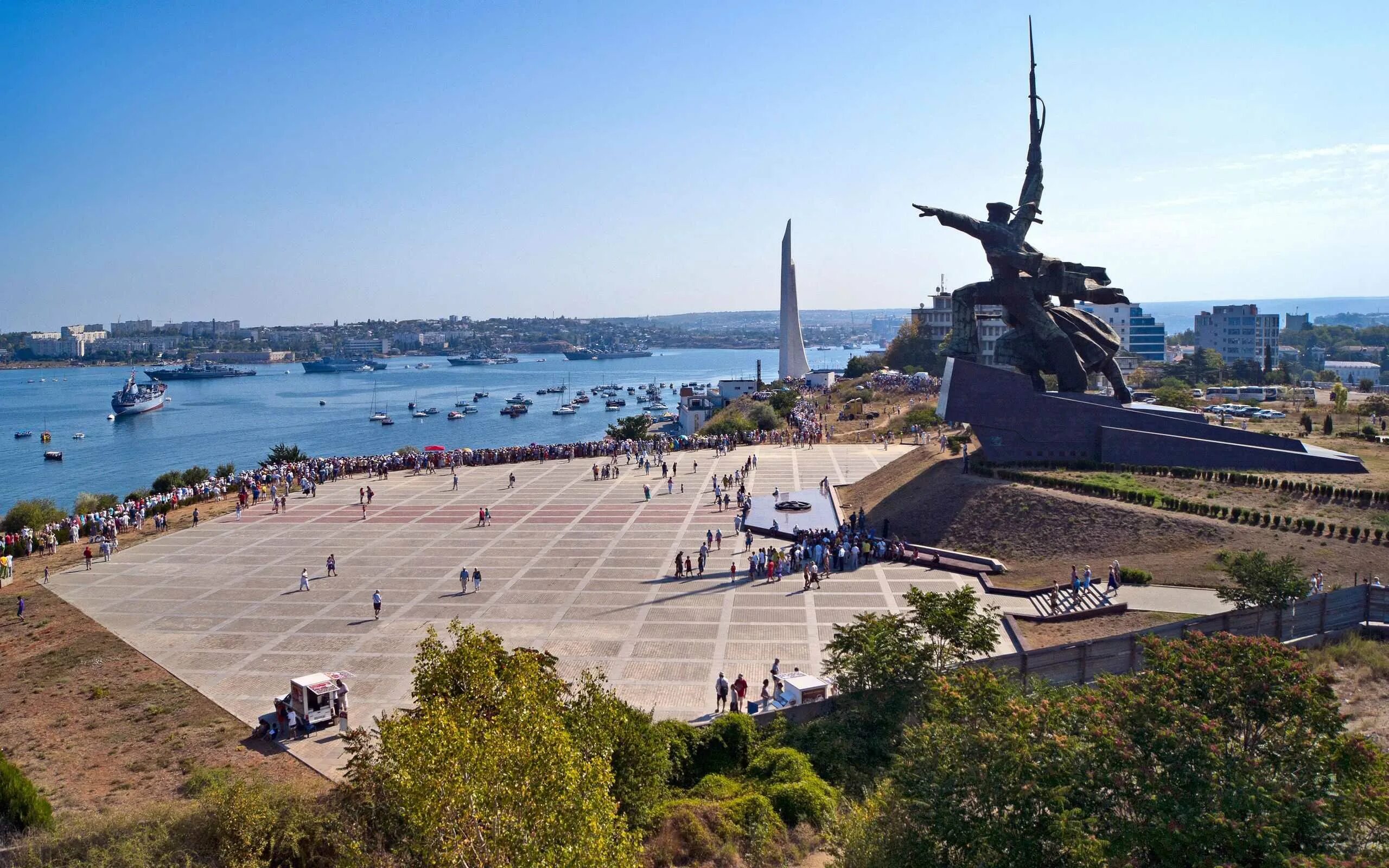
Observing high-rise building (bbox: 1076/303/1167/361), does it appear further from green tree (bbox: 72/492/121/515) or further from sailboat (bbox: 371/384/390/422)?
green tree (bbox: 72/492/121/515)

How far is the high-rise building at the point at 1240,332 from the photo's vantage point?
101 m

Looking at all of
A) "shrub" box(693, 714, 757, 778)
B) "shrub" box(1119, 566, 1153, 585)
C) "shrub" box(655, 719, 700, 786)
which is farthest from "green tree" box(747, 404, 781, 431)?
"shrub" box(655, 719, 700, 786)

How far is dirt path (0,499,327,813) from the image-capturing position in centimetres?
1267

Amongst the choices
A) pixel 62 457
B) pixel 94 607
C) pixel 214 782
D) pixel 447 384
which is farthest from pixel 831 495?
pixel 447 384

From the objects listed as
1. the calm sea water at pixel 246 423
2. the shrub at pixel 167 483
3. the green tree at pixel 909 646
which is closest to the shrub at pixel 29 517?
the shrub at pixel 167 483

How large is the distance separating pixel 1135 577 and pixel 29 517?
31.8 m

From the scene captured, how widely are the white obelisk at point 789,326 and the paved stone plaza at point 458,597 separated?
54632 millimetres

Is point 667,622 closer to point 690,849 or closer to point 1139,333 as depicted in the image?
point 690,849

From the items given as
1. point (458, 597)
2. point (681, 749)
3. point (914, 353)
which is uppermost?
point (914, 353)

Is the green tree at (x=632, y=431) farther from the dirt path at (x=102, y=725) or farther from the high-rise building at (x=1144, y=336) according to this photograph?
the high-rise building at (x=1144, y=336)

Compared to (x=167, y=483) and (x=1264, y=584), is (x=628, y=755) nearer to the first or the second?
(x=1264, y=584)

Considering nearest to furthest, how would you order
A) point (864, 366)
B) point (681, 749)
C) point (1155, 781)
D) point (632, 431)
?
1. point (1155, 781)
2. point (681, 749)
3. point (632, 431)
4. point (864, 366)

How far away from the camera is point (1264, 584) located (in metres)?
14.6

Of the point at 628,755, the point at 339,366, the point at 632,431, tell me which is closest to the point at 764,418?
the point at 632,431
